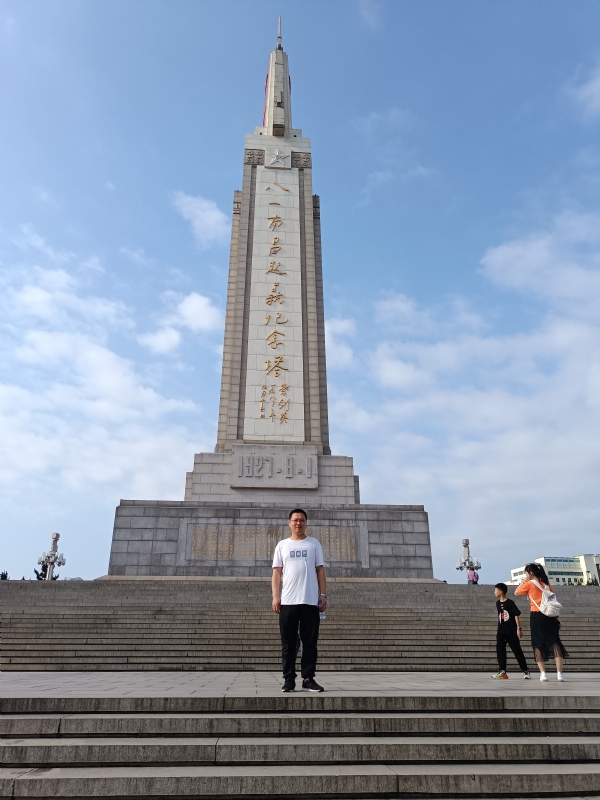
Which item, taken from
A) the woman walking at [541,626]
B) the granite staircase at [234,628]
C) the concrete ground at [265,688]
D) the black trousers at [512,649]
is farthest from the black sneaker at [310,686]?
the granite staircase at [234,628]

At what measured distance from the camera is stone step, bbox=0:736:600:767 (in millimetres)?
2570

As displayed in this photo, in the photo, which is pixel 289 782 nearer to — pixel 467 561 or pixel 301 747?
pixel 301 747

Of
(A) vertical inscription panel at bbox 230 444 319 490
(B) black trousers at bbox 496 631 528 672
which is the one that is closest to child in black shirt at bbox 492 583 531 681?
(B) black trousers at bbox 496 631 528 672

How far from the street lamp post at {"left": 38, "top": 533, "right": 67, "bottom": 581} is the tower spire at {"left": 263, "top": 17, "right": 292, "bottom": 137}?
17.0m

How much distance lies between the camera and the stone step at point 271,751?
257cm

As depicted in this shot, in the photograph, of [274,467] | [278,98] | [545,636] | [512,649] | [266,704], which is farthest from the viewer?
[278,98]

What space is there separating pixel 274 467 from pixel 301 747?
1324 centimetres

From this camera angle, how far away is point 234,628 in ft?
27.3

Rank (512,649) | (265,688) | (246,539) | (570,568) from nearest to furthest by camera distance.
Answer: (265,688) < (512,649) < (246,539) < (570,568)

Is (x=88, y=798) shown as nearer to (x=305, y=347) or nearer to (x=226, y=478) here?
(x=226, y=478)

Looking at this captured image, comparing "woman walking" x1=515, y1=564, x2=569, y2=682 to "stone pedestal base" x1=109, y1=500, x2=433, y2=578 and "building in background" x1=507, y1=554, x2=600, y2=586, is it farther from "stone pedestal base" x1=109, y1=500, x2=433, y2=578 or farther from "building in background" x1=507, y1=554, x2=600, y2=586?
"building in background" x1=507, y1=554, x2=600, y2=586

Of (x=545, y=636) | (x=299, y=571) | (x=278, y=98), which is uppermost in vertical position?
(x=278, y=98)

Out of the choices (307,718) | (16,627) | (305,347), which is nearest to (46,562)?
(305,347)

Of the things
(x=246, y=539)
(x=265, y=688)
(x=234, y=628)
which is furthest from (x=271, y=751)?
(x=246, y=539)
